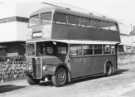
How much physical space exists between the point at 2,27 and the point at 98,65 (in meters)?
13.4

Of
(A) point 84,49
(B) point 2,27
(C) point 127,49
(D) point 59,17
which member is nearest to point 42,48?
(D) point 59,17

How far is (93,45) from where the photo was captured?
1570cm

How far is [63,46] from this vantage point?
1345cm

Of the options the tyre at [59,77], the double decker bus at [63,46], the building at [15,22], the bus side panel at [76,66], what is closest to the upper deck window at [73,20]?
the double decker bus at [63,46]

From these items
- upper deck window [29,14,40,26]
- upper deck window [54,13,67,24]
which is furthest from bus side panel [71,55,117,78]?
upper deck window [29,14,40,26]

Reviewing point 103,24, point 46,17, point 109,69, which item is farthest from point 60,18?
point 109,69

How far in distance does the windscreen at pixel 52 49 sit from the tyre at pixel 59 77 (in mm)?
971

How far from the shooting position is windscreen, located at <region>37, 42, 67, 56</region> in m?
13.1

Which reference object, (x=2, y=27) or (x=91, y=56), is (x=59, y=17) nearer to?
(x=91, y=56)

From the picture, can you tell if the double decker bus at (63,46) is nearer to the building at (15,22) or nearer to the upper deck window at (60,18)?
the upper deck window at (60,18)

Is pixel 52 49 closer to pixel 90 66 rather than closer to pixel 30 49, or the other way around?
pixel 30 49

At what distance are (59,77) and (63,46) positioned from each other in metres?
1.79

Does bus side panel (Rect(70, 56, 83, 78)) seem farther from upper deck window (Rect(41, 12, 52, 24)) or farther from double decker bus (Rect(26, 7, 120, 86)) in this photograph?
upper deck window (Rect(41, 12, 52, 24))

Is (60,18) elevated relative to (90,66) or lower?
elevated
